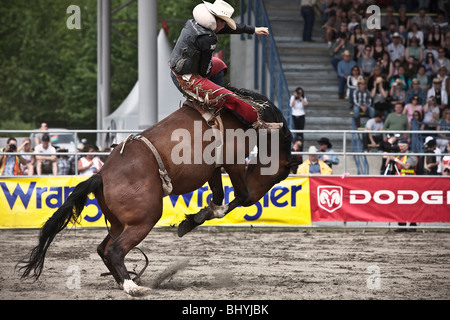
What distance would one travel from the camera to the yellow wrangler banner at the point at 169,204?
12289 mm

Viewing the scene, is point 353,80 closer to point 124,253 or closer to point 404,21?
point 404,21

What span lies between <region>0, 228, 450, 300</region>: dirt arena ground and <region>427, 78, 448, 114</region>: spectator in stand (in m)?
5.33

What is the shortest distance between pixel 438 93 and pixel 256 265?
32.2 feet

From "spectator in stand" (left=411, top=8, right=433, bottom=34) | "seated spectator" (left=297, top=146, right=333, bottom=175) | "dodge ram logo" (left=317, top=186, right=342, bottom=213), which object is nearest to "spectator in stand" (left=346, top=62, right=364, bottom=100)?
"spectator in stand" (left=411, top=8, right=433, bottom=34)

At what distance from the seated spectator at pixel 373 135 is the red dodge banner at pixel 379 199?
6.38 ft

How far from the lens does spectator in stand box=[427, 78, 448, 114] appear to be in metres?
17.1

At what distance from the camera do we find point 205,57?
7.16 m

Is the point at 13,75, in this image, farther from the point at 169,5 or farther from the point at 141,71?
the point at 141,71

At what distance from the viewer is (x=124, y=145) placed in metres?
7.11

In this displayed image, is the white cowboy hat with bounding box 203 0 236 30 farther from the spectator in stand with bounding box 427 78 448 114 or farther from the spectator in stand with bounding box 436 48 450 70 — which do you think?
the spectator in stand with bounding box 436 48 450 70

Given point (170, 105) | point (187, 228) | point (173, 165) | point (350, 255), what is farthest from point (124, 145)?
point (170, 105)

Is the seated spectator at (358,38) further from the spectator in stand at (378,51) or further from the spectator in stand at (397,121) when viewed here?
the spectator in stand at (397,121)

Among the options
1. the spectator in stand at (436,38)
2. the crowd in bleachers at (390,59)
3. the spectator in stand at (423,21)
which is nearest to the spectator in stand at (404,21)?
the crowd in bleachers at (390,59)

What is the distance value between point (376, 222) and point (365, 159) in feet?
4.55
